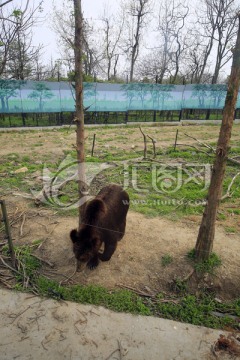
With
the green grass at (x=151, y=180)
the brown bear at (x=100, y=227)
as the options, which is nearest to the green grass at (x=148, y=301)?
the brown bear at (x=100, y=227)

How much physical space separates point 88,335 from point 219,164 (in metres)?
2.65

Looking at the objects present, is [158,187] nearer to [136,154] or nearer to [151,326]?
[136,154]

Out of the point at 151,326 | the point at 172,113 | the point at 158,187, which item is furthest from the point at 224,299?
the point at 172,113

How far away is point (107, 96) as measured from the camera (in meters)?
17.2

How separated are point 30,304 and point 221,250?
3.03 m

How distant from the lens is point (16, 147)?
11.2 meters

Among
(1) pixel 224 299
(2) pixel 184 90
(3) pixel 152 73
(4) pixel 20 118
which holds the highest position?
(3) pixel 152 73

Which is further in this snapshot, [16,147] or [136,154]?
[16,147]

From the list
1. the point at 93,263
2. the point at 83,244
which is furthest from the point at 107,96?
the point at 83,244

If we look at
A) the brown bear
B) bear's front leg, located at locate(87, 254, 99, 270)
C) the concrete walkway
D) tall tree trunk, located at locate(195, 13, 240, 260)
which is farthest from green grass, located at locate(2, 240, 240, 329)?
tall tree trunk, located at locate(195, 13, 240, 260)

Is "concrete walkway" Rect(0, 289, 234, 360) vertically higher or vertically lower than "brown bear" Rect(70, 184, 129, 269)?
lower

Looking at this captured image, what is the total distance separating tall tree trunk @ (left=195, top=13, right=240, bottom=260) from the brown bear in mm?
1318

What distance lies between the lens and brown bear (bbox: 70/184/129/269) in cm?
326

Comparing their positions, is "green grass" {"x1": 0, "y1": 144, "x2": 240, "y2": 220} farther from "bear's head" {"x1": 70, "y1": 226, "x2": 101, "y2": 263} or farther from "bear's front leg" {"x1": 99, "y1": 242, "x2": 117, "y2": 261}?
"bear's head" {"x1": 70, "y1": 226, "x2": 101, "y2": 263}
